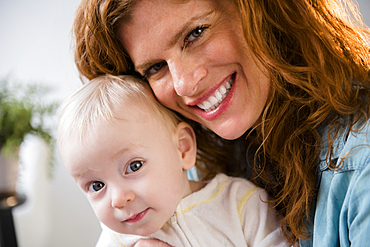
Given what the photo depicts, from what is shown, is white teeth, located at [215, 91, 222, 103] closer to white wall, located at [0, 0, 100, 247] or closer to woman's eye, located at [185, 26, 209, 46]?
woman's eye, located at [185, 26, 209, 46]

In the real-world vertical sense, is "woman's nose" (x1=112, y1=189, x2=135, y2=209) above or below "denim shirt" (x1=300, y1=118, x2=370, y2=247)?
above

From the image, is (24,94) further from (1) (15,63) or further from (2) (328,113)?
(2) (328,113)

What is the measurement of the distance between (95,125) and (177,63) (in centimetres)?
29

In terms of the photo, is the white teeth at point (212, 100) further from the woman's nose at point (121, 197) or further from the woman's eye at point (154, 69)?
the woman's nose at point (121, 197)

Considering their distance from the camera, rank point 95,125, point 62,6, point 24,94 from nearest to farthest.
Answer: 1. point 95,125
2. point 24,94
3. point 62,6

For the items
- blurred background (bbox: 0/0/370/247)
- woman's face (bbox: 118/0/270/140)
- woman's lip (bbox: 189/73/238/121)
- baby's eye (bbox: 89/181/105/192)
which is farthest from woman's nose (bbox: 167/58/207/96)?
blurred background (bbox: 0/0/370/247)

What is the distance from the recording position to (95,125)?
35.4 inches

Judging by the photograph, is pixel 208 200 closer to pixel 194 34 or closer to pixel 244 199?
pixel 244 199

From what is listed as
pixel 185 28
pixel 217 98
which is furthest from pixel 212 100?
pixel 185 28

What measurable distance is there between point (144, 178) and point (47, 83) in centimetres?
135

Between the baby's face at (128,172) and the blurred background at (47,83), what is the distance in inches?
42.3

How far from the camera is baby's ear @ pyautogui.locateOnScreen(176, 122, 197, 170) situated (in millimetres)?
1047

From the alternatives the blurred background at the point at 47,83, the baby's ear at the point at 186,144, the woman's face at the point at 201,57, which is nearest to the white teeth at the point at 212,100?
the woman's face at the point at 201,57

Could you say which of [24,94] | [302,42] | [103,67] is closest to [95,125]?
[103,67]
